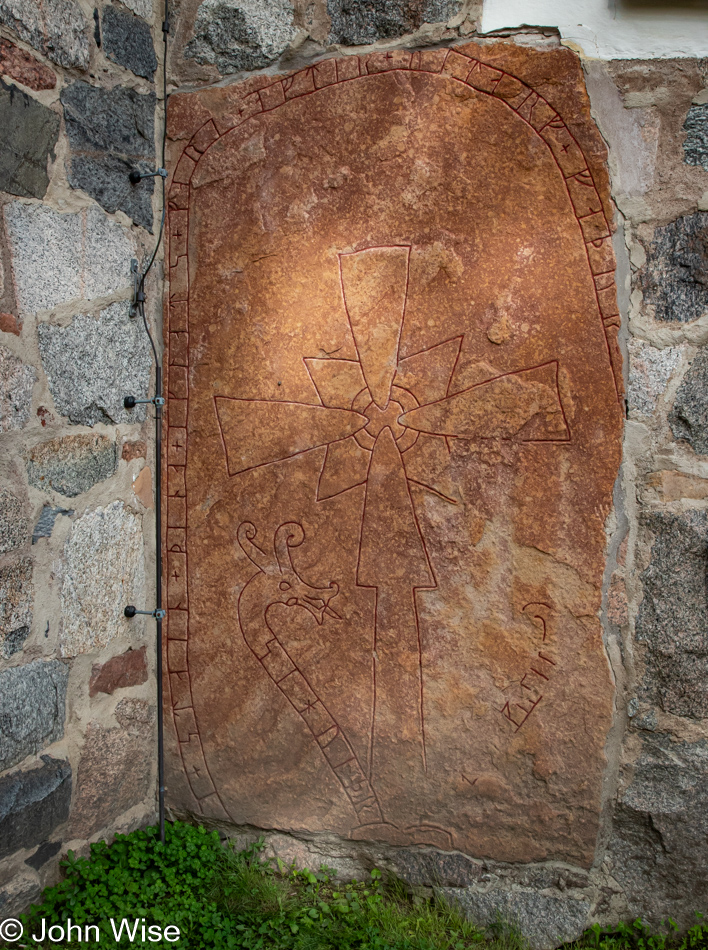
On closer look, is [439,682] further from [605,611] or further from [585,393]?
[585,393]

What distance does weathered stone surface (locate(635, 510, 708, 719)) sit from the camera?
5.53 feet

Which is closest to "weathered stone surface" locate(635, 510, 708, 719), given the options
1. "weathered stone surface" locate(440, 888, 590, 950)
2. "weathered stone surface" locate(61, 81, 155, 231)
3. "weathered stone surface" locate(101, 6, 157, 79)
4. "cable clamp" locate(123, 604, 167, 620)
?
"weathered stone surface" locate(440, 888, 590, 950)

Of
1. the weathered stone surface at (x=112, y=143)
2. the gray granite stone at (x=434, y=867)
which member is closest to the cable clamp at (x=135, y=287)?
the weathered stone surface at (x=112, y=143)

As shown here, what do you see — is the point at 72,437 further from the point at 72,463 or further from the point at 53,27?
the point at 53,27

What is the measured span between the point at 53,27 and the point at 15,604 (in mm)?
1281

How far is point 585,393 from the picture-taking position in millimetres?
1707

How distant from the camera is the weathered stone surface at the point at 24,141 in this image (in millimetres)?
1569

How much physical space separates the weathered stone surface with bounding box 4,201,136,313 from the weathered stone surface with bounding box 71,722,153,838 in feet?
3.41

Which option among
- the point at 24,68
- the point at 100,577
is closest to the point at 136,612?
the point at 100,577

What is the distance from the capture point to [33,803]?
1.68 metres

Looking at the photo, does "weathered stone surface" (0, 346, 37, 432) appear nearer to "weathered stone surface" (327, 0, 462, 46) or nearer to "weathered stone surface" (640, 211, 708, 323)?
"weathered stone surface" (327, 0, 462, 46)

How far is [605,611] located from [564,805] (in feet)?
1.56

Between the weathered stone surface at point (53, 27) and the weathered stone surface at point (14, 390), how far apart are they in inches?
26.8

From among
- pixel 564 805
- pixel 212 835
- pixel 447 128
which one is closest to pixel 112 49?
pixel 447 128
